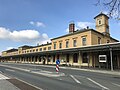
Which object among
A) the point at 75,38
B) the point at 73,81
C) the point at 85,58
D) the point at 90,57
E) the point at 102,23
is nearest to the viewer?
the point at 73,81

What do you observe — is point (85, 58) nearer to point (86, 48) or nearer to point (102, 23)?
point (86, 48)

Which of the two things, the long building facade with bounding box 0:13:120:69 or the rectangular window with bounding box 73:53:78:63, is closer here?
the long building facade with bounding box 0:13:120:69

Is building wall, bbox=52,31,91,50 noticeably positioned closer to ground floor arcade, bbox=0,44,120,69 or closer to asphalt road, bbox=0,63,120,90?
ground floor arcade, bbox=0,44,120,69

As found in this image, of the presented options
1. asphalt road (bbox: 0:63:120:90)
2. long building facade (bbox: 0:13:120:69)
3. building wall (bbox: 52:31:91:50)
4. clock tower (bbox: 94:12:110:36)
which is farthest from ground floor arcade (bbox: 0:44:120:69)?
clock tower (bbox: 94:12:110:36)

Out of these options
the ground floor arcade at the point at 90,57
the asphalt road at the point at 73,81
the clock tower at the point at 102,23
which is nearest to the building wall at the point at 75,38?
the ground floor arcade at the point at 90,57

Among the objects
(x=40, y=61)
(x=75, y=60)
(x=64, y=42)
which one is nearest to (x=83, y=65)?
(x=75, y=60)

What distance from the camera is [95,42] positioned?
39406 millimetres

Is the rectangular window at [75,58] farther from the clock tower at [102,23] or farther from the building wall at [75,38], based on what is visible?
the clock tower at [102,23]

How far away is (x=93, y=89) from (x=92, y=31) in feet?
96.7

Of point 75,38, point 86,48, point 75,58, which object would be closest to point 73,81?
point 86,48

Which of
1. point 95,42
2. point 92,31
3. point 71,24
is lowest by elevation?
point 95,42

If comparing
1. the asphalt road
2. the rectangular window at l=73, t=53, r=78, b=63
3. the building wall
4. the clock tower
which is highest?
the clock tower

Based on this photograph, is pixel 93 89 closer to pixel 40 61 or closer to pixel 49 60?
pixel 49 60

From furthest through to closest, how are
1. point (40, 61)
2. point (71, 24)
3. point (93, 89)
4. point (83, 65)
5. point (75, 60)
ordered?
point (40, 61) < point (71, 24) < point (75, 60) < point (83, 65) < point (93, 89)
